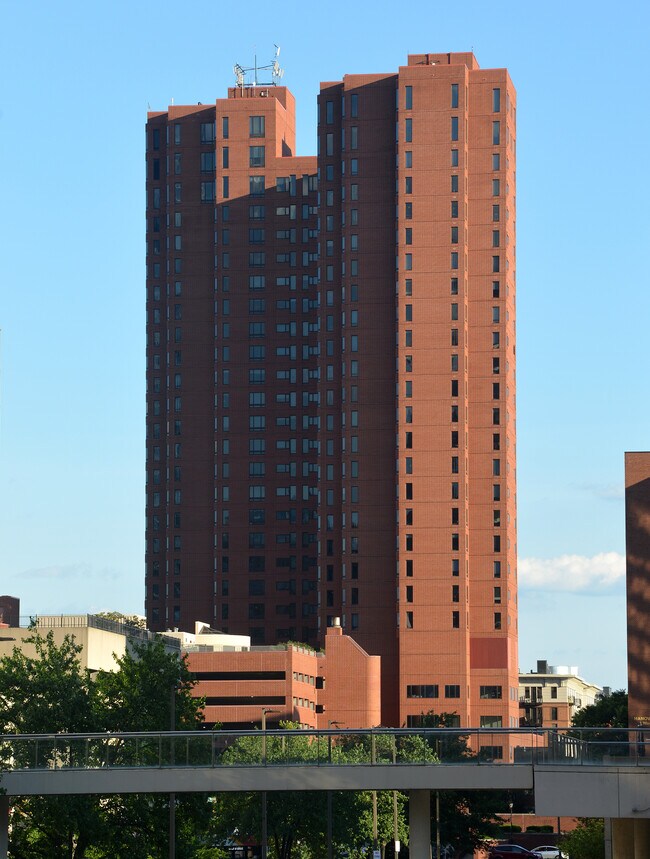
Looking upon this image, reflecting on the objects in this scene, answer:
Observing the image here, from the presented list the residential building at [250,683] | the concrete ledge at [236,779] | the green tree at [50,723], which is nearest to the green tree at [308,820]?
the green tree at [50,723]

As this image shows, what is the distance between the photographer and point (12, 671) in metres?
89.2

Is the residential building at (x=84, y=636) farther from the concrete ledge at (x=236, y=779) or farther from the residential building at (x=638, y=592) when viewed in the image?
the concrete ledge at (x=236, y=779)

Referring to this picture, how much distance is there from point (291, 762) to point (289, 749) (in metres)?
0.59

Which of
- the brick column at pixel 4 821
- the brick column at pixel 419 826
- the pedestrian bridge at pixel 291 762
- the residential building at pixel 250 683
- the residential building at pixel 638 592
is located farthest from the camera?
the residential building at pixel 250 683

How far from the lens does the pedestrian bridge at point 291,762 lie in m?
68.9

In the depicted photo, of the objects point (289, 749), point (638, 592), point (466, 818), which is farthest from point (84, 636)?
point (289, 749)

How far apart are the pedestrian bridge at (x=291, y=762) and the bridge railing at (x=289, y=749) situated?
0.13 feet

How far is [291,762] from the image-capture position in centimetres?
7012

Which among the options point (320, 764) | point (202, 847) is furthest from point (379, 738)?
point (202, 847)

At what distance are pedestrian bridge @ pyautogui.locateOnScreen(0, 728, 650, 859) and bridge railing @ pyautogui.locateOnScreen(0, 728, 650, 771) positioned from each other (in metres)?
0.04

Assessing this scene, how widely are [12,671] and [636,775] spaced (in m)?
35.2

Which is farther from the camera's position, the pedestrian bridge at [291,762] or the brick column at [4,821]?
the brick column at [4,821]

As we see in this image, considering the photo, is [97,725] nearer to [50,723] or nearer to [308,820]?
[50,723]

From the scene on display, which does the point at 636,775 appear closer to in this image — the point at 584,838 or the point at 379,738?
the point at 379,738
